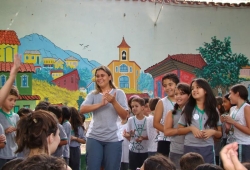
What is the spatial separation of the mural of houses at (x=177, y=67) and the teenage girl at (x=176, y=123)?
4829 millimetres

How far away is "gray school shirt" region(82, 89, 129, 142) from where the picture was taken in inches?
208

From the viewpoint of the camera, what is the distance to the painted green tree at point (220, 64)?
10719 millimetres

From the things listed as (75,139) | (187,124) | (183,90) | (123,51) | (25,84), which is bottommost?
(75,139)

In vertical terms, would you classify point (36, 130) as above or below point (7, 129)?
above

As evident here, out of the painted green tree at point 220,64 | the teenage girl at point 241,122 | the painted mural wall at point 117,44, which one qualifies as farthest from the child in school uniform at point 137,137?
the painted green tree at point 220,64

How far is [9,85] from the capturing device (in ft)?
12.7

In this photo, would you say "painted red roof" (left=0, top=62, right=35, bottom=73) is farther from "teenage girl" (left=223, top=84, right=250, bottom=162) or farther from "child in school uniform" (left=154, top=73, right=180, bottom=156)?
"teenage girl" (left=223, top=84, right=250, bottom=162)

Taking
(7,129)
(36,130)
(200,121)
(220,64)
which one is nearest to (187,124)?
(200,121)

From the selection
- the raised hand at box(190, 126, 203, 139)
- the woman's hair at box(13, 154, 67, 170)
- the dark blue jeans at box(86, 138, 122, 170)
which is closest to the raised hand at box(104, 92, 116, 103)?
the dark blue jeans at box(86, 138, 122, 170)

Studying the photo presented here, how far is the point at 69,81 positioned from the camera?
31.6 ft

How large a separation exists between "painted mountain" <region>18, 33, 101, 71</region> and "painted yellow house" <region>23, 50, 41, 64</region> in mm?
65

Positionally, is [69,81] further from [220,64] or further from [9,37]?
[220,64]

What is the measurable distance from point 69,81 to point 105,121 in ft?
14.5

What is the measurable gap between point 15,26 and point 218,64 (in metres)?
4.91
